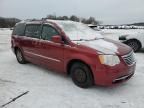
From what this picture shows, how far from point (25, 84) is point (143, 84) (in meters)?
3.20

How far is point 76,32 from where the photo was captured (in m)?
5.64

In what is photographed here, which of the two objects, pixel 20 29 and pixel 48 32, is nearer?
pixel 48 32

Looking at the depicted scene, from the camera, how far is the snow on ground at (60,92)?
4.17 m

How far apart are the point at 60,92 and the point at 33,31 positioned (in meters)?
2.67

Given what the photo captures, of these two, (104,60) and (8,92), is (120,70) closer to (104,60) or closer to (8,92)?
(104,60)

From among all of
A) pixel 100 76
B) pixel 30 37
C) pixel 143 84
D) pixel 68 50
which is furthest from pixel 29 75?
pixel 143 84

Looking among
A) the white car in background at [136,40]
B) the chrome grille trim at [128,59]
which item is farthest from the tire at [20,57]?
the white car in background at [136,40]

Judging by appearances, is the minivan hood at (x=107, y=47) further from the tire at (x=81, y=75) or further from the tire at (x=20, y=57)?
the tire at (x=20, y=57)

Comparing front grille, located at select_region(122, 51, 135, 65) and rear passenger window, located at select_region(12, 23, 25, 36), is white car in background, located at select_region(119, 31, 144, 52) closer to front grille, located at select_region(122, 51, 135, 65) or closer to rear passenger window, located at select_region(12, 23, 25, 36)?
front grille, located at select_region(122, 51, 135, 65)

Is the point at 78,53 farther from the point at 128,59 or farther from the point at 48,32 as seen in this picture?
the point at 48,32

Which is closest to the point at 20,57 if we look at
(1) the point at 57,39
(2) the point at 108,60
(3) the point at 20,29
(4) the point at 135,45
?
(3) the point at 20,29

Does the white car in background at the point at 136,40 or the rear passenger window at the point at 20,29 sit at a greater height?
the rear passenger window at the point at 20,29

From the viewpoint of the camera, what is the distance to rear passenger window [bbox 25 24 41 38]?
6323mm

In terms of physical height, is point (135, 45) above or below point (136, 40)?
below
